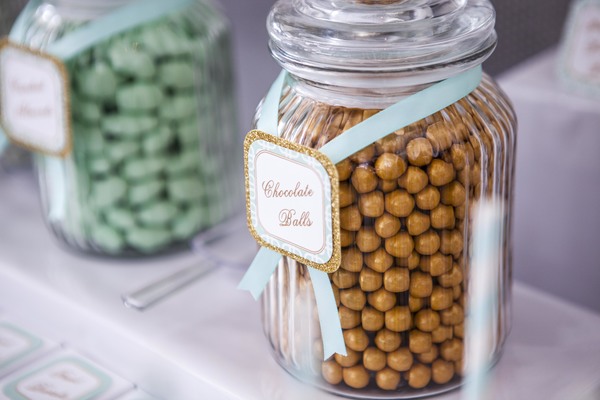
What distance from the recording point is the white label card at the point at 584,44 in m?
0.72

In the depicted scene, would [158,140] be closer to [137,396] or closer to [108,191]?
[108,191]

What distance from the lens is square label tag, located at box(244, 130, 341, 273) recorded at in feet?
1.43

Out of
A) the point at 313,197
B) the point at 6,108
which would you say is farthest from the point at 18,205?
the point at 313,197

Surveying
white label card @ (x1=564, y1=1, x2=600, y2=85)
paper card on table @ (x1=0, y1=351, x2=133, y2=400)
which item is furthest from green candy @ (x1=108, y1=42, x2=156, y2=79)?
white label card @ (x1=564, y1=1, x2=600, y2=85)

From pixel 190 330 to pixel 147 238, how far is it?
10cm

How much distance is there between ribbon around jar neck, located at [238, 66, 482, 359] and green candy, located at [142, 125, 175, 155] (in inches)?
5.9

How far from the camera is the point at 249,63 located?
919 millimetres

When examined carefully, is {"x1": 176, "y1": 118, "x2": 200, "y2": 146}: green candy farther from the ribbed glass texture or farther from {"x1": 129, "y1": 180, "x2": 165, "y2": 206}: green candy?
the ribbed glass texture

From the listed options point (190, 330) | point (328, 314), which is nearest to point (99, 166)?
point (190, 330)

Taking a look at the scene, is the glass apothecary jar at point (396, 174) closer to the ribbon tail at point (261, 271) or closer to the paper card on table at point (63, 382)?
the ribbon tail at point (261, 271)

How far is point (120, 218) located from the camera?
63 centimetres

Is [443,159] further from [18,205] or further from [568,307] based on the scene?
[18,205]

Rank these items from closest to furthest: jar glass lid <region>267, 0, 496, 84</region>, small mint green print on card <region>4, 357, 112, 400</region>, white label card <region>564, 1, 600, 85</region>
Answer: jar glass lid <region>267, 0, 496, 84</region>, small mint green print on card <region>4, 357, 112, 400</region>, white label card <region>564, 1, 600, 85</region>

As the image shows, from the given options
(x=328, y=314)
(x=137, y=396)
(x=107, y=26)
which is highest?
(x=107, y=26)
